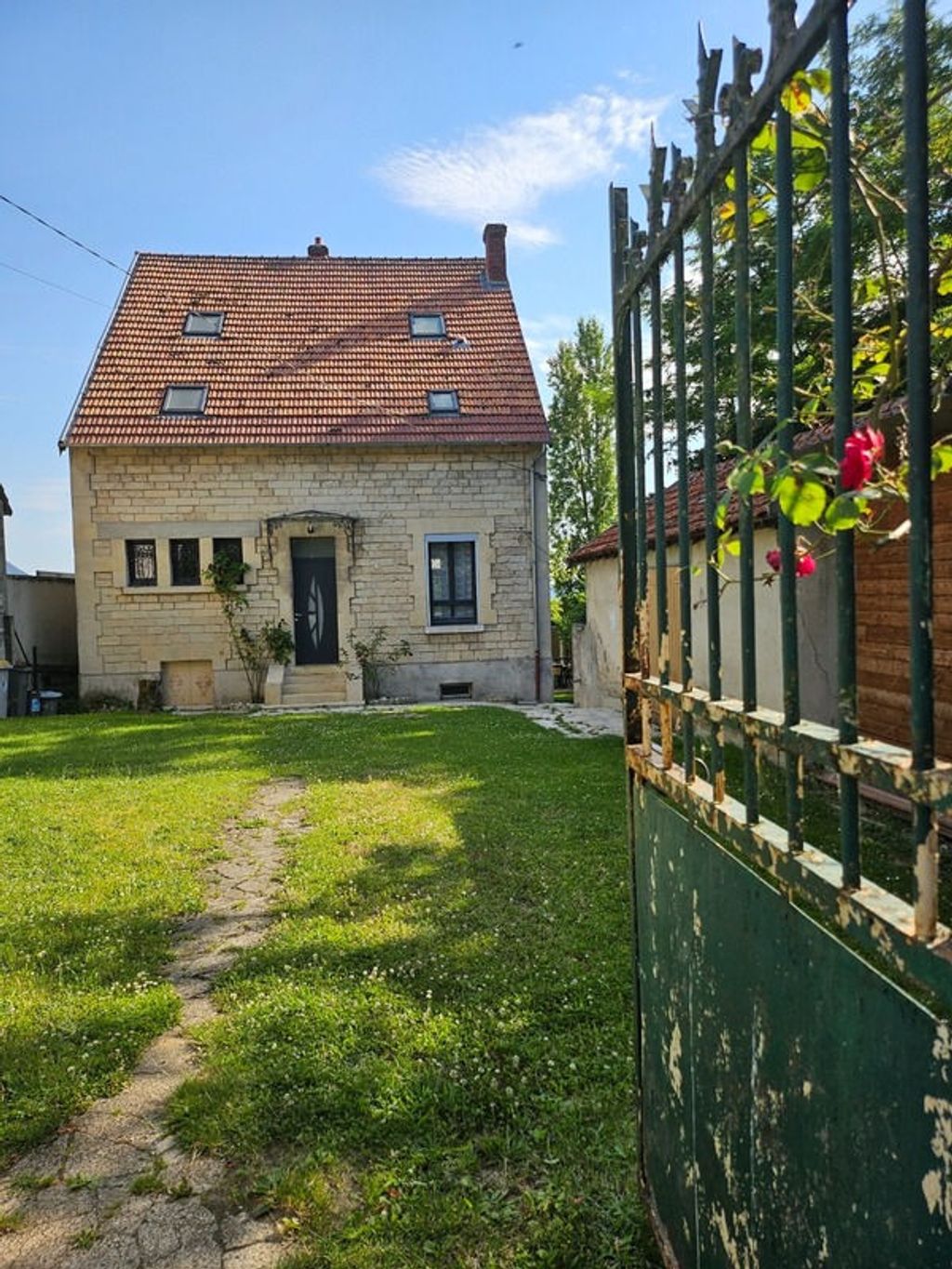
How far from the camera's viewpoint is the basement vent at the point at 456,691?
1750cm

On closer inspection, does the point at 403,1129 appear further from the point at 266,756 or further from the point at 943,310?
the point at 266,756

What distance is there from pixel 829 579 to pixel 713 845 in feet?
21.1

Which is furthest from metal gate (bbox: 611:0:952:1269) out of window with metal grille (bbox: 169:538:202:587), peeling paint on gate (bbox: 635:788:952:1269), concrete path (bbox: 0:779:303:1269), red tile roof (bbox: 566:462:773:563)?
window with metal grille (bbox: 169:538:202:587)

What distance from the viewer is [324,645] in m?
17.6

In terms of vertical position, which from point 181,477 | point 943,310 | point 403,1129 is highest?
point 181,477

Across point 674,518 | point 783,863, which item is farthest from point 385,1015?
point 674,518

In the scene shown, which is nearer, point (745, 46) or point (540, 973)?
point (745, 46)

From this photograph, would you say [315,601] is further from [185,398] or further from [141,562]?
[185,398]

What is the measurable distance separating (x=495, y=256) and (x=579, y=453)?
15.7 metres

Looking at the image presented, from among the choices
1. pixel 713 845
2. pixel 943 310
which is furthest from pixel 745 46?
pixel 713 845

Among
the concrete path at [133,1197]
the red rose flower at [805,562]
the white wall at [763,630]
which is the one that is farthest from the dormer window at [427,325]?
the red rose flower at [805,562]

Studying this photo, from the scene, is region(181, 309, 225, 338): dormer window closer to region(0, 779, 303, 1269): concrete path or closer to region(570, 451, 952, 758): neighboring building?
region(570, 451, 952, 758): neighboring building

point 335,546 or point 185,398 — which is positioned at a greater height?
point 185,398

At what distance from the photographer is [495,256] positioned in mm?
20344
